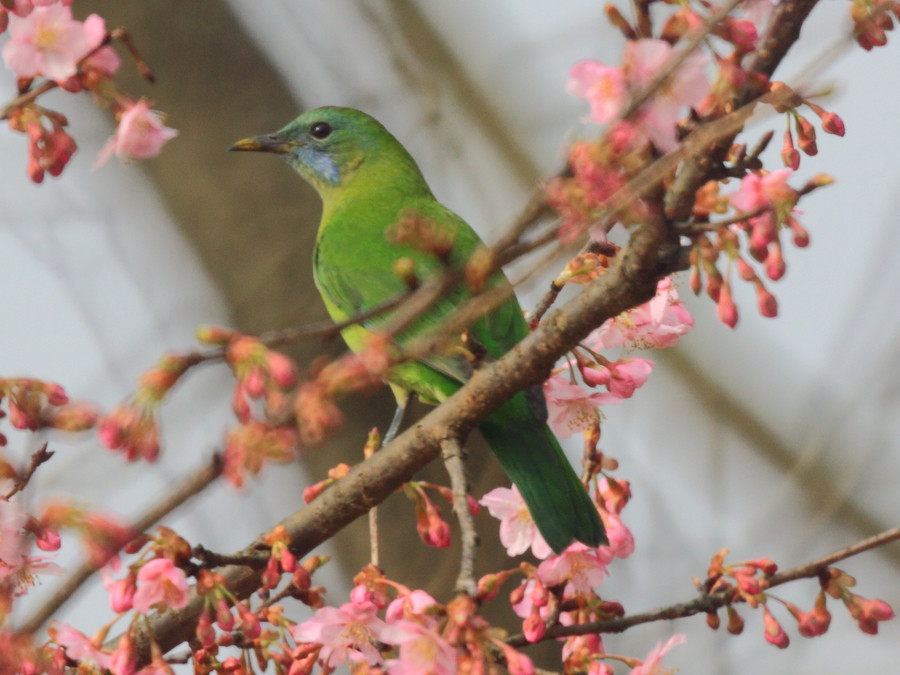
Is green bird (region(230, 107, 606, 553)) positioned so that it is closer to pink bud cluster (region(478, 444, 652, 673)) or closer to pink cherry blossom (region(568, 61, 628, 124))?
pink bud cluster (region(478, 444, 652, 673))

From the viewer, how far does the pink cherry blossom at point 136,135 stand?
1.73m

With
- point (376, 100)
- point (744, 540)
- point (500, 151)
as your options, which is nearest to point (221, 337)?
point (744, 540)

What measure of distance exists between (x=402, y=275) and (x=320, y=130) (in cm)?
284

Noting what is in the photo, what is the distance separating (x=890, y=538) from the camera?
134 centimetres

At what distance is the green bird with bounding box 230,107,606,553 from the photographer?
2059mm

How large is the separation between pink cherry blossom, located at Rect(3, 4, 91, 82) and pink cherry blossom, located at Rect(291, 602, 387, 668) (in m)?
0.98

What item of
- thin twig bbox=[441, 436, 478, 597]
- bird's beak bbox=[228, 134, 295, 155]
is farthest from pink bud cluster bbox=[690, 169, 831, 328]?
bird's beak bbox=[228, 134, 295, 155]

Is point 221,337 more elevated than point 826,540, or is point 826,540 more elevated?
point 221,337

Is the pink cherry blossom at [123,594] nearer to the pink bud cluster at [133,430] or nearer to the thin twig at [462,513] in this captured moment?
the pink bud cluster at [133,430]

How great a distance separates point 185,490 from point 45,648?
3.35 ft

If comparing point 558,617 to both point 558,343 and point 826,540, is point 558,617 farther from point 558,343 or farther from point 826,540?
point 826,540

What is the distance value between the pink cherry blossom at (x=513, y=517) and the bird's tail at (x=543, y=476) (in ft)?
0.12

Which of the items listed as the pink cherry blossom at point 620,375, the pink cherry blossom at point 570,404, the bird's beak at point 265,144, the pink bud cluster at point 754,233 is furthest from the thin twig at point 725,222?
the bird's beak at point 265,144

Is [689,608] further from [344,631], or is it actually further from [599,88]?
[599,88]
